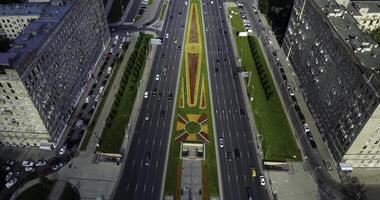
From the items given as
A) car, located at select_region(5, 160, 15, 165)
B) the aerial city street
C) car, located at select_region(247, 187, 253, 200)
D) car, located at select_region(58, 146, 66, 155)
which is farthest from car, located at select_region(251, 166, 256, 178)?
car, located at select_region(5, 160, 15, 165)

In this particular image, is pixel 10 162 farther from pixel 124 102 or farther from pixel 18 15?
pixel 18 15

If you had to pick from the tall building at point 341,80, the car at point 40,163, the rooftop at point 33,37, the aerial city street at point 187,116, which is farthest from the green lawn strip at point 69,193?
the tall building at point 341,80

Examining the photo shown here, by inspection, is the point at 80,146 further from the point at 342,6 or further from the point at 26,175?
the point at 342,6

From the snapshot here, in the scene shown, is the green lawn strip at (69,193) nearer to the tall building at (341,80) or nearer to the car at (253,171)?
the car at (253,171)

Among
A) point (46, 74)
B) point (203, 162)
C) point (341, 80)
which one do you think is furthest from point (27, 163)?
point (341, 80)

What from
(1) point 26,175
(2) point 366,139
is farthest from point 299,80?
(1) point 26,175

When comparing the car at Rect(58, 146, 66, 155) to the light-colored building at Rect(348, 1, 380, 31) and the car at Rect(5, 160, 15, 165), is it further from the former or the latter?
the light-colored building at Rect(348, 1, 380, 31)
